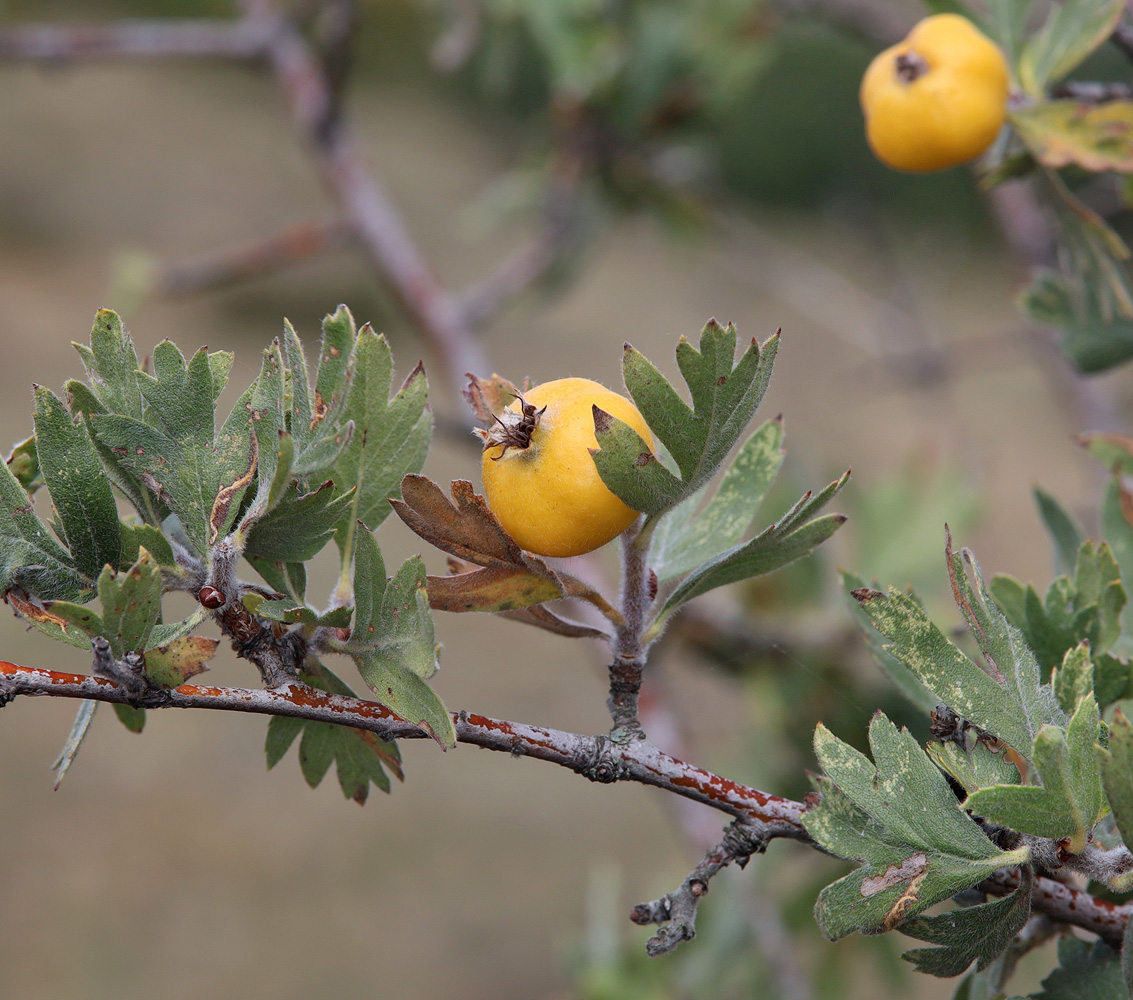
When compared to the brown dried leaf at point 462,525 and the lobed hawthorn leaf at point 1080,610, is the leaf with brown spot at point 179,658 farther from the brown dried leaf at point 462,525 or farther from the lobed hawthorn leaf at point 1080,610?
the lobed hawthorn leaf at point 1080,610

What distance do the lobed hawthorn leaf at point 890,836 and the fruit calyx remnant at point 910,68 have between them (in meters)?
0.28

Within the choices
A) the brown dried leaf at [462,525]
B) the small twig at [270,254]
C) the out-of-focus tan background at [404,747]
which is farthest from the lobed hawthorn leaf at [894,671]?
the small twig at [270,254]

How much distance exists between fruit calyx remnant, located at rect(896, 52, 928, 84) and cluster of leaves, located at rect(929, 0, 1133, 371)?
58 millimetres

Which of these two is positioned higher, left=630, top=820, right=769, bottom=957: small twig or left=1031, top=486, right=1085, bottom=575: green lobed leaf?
left=1031, top=486, right=1085, bottom=575: green lobed leaf

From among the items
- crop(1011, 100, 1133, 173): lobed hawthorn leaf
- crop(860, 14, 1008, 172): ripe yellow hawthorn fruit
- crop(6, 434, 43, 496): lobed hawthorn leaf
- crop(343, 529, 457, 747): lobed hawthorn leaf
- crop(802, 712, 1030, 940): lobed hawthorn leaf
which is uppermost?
crop(860, 14, 1008, 172): ripe yellow hawthorn fruit

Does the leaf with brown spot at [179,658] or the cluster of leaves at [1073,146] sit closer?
the leaf with brown spot at [179,658]

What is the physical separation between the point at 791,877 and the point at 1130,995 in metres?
1.98

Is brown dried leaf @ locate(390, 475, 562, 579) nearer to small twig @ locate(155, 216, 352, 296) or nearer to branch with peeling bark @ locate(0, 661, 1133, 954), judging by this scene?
branch with peeling bark @ locate(0, 661, 1133, 954)

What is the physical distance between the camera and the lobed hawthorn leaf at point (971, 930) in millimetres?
291

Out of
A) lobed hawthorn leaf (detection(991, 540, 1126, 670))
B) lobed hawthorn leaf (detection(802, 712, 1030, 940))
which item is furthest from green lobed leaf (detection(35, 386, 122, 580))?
lobed hawthorn leaf (detection(991, 540, 1126, 670))

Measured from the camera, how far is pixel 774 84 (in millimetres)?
6137

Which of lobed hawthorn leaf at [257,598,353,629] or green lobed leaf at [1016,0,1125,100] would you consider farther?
green lobed leaf at [1016,0,1125,100]

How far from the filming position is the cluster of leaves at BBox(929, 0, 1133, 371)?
416 millimetres

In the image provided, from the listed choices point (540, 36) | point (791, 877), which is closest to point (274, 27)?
point (540, 36)
